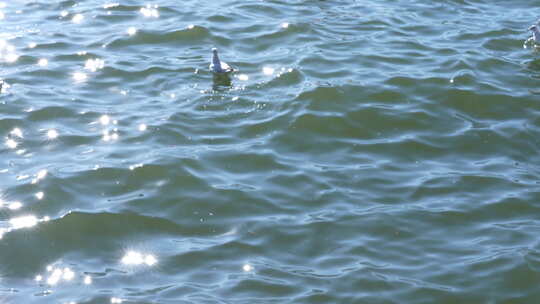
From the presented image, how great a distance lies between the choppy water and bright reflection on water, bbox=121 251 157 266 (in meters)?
0.02

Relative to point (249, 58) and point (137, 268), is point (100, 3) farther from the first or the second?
point (137, 268)

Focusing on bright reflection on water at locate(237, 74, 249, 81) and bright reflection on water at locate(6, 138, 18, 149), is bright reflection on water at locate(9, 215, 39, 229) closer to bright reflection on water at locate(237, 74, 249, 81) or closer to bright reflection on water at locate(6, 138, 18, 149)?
bright reflection on water at locate(6, 138, 18, 149)

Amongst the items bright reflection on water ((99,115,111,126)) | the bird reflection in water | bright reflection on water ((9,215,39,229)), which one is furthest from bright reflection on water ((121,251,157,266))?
the bird reflection in water

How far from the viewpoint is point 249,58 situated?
1568 cm

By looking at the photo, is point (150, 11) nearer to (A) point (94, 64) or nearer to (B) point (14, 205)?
(A) point (94, 64)

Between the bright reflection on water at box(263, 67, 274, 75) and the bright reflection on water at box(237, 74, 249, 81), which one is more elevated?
the bright reflection on water at box(263, 67, 274, 75)

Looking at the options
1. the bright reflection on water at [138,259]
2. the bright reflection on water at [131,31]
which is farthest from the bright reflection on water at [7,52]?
the bright reflection on water at [138,259]

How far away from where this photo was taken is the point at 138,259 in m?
10.3

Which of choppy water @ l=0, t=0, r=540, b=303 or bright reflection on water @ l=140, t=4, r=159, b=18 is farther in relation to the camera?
bright reflection on water @ l=140, t=4, r=159, b=18

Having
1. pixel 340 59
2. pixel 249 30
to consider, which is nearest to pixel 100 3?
pixel 249 30

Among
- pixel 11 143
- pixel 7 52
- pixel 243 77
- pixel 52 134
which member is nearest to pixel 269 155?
pixel 243 77

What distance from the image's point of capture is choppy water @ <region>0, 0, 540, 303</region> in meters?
10.0

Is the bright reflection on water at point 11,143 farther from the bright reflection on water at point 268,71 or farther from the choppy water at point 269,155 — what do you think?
the bright reflection on water at point 268,71

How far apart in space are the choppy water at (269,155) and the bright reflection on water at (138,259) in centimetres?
2
